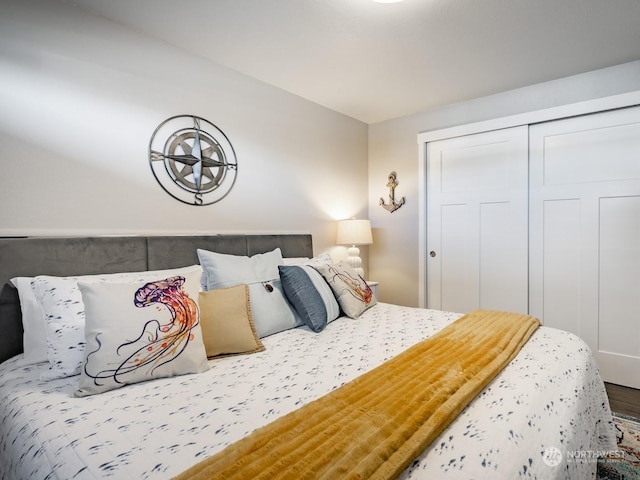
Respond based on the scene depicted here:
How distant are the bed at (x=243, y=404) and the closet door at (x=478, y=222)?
4.77 ft

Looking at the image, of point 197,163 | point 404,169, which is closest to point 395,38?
point 197,163

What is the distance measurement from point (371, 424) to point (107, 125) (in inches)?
82.7

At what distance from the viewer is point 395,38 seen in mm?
2230

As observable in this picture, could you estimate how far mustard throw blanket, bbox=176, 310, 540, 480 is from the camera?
0.77 metres

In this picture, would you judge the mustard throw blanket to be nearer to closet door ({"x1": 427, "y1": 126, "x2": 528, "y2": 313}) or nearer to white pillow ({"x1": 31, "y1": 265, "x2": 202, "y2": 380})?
white pillow ({"x1": 31, "y1": 265, "x2": 202, "y2": 380})

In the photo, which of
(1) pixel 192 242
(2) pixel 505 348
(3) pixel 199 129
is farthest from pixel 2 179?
(2) pixel 505 348

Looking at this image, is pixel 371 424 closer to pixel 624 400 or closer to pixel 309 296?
pixel 309 296

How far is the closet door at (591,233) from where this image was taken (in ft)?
8.62

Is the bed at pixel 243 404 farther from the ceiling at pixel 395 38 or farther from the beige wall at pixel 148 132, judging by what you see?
the ceiling at pixel 395 38

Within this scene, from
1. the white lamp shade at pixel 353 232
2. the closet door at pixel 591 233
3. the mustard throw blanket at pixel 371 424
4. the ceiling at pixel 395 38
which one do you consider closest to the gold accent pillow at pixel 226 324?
the mustard throw blanket at pixel 371 424

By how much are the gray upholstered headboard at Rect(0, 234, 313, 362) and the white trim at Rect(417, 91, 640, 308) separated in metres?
1.90

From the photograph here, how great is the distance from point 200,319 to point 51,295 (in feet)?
2.04

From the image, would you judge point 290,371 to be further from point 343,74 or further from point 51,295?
point 343,74

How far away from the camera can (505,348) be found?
150 cm
